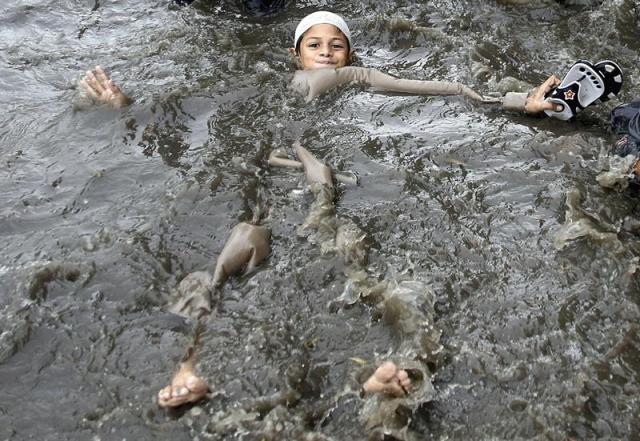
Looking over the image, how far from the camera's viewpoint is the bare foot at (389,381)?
8.88 feet

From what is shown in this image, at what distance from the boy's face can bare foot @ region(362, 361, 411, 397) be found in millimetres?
3614

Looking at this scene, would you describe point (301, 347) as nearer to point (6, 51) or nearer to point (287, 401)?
point (287, 401)

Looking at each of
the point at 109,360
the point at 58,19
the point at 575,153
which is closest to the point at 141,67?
the point at 58,19

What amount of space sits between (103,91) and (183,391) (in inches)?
124

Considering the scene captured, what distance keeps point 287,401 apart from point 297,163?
195 centimetres

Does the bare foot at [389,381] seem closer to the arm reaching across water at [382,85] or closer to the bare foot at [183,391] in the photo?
the bare foot at [183,391]

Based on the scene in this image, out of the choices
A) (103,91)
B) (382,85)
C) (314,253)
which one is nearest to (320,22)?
(382,85)

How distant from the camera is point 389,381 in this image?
273 centimetres

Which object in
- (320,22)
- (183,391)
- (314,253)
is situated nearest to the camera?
(183,391)

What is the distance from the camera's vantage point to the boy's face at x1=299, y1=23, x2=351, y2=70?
571cm

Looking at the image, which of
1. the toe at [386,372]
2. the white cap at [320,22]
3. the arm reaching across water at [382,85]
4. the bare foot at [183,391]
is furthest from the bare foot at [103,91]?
the toe at [386,372]

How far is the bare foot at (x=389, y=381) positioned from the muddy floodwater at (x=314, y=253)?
0.10 meters

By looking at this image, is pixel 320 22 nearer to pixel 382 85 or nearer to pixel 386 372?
pixel 382 85

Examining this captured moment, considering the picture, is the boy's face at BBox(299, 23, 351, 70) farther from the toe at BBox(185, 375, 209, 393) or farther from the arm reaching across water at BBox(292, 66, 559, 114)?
the toe at BBox(185, 375, 209, 393)
